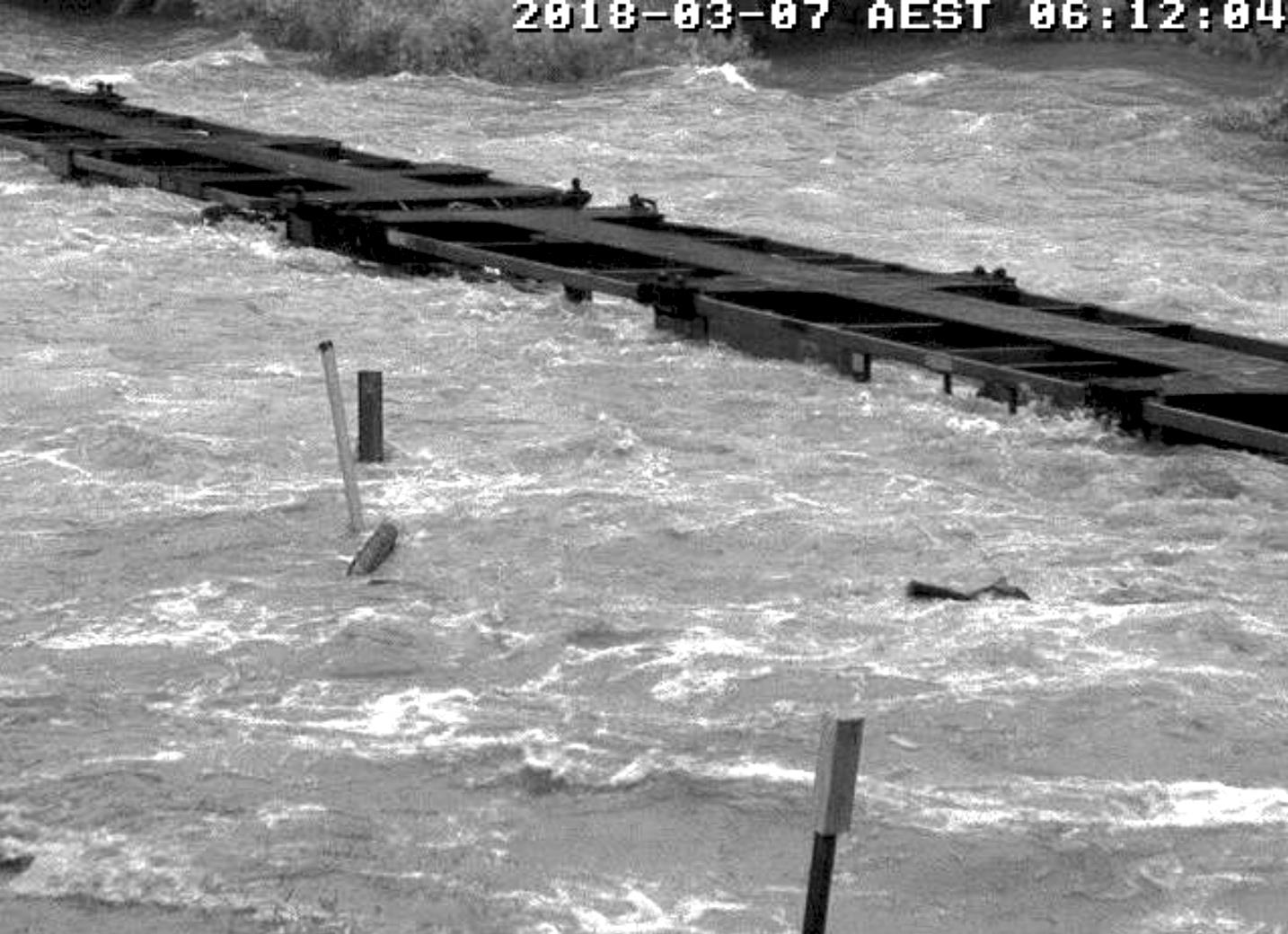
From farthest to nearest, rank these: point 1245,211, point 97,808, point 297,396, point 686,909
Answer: point 1245,211 → point 297,396 → point 97,808 → point 686,909

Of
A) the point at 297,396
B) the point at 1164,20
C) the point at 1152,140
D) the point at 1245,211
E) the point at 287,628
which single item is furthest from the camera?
the point at 1164,20

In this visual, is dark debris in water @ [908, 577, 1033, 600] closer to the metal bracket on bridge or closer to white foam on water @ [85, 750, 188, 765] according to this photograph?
white foam on water @ [85, 750, 188, 765]

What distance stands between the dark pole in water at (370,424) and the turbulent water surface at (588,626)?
0.14 m

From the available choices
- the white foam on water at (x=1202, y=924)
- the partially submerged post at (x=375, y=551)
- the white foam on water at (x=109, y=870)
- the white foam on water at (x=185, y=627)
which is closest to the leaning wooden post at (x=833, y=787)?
the white foam on water at (x=1202, y=924)

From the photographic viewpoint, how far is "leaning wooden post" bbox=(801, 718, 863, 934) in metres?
8.41

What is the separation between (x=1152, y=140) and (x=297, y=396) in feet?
58.9

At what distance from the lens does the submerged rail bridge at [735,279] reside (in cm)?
1806

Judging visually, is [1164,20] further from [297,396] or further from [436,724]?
[436,724]

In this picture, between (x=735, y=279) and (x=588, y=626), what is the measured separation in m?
8.49

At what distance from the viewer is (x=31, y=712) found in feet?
41.7

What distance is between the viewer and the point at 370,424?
57.3 feet

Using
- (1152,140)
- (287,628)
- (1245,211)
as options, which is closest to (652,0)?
(1152,140)

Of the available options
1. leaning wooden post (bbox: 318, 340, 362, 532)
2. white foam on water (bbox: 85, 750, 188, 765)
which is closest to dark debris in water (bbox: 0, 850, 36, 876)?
white foam on water (bbox: 85, 750, 188, 765)

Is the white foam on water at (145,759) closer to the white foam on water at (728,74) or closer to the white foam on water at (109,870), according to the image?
the white foam on water at (109,870)
